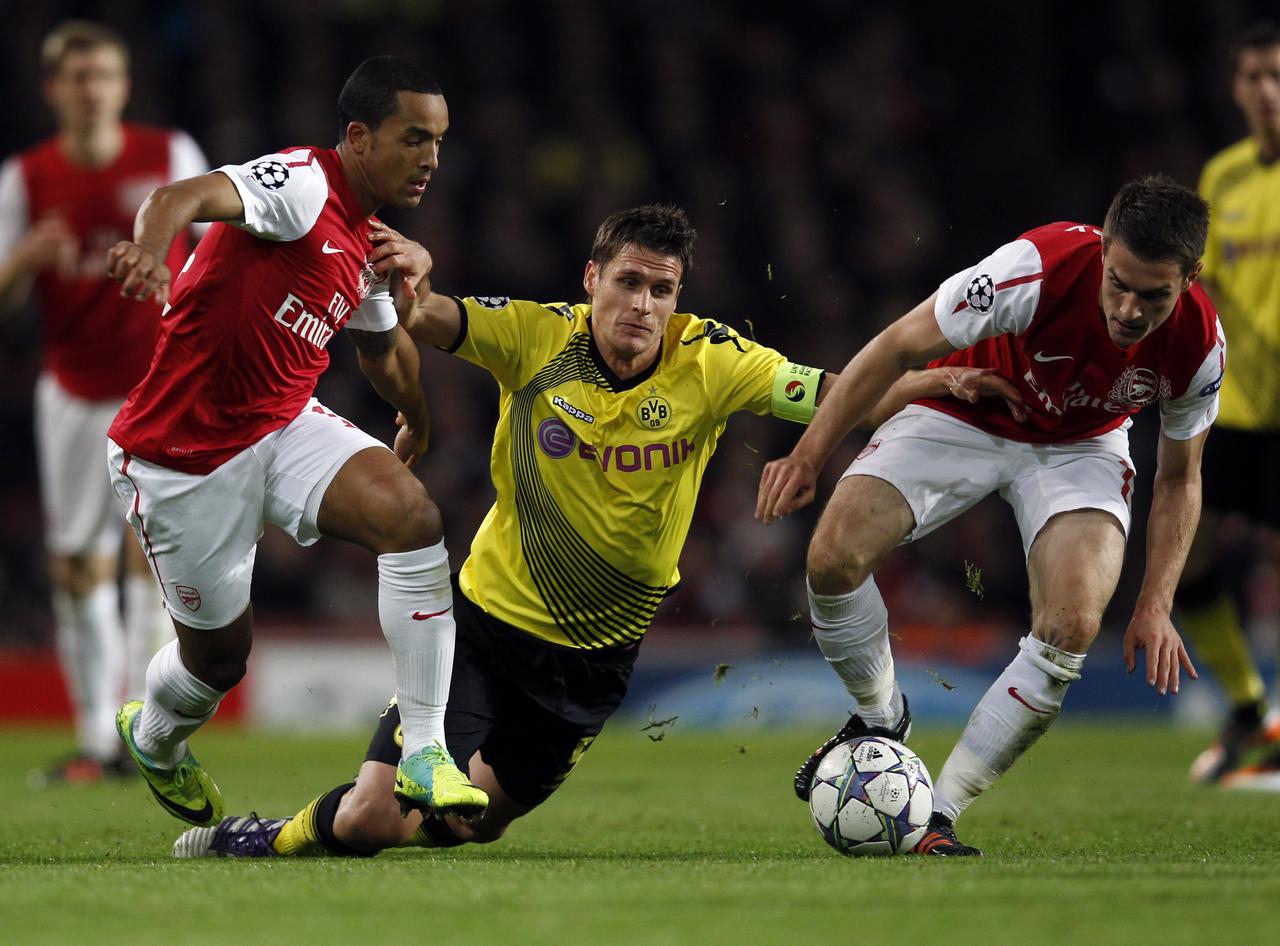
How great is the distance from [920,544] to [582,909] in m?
9.65

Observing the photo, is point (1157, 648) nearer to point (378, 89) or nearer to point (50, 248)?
point (378, 89)

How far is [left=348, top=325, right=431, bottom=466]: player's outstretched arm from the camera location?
5.38 m

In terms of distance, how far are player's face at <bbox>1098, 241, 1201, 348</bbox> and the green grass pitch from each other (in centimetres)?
148

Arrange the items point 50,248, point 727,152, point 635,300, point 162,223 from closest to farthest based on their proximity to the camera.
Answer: point 162,223 → point 635,300 → point 50,248 → point 727,152

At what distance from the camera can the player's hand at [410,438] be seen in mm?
5617

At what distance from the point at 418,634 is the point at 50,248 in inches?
130

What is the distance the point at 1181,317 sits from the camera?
5.15 m

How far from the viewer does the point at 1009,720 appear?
5.11 meters

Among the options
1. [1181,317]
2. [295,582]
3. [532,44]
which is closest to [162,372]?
[1181,317]

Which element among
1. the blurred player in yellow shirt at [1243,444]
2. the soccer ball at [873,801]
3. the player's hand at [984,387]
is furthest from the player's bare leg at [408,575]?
the blurred player in yellow shirt at [1243,444]

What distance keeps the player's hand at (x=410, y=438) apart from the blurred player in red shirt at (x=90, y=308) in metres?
2.81

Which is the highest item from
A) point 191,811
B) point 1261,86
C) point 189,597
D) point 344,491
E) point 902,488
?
point 1261,86

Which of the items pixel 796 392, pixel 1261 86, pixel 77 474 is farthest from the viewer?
pixel 77 474

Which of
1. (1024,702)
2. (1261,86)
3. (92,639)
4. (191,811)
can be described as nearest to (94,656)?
(92,639)
